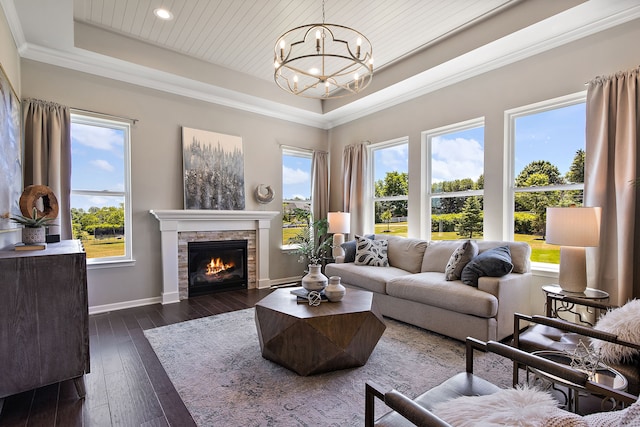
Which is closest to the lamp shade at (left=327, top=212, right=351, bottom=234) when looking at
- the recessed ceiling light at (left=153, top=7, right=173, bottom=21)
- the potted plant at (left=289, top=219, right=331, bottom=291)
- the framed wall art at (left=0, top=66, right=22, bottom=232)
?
the potted plant at (left=289, top=219, right=331, bottom=291)

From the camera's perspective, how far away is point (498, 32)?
10.4ft

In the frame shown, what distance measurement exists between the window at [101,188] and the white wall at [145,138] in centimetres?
13

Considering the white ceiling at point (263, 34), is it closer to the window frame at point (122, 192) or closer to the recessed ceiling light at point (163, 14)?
the recessed ceiling light at point (163, 14)

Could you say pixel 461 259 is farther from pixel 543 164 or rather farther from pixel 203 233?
pixel 203 233

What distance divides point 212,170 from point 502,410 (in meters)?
4.44

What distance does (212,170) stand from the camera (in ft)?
15.2

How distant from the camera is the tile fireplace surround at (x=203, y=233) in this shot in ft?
13.8

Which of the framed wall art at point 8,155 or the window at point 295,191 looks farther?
the window at point 295,191

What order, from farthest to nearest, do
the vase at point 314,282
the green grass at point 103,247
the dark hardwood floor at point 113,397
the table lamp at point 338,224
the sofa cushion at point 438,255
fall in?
the table lamp at point 338,224
the green grass at point 103,247
the sofa cushion at point 438,255
the vase at point 314,282
the dark hardwood floor at point 113,397

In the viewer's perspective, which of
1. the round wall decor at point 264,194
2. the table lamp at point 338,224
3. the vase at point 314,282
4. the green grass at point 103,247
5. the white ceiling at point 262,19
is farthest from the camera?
the round wall decor at point 264,194

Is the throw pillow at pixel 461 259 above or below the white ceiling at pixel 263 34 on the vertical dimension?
below

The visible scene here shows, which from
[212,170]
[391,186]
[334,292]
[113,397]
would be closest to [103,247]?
[212,170]

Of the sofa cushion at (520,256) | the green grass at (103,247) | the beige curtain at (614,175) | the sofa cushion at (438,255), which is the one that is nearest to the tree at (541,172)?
the beige curtain at (614,175)

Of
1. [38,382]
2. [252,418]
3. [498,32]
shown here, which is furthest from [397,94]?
[38,382]
